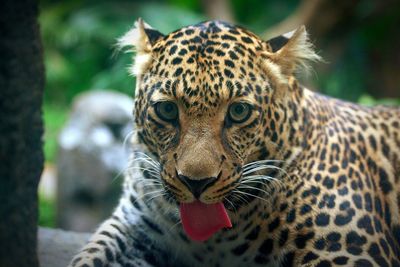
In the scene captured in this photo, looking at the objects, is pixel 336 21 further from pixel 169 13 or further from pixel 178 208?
pixel 178 208

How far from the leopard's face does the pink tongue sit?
0.11 metres

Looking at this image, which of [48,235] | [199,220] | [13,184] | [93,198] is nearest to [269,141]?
[199,220]

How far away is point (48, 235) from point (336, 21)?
32.4 feet

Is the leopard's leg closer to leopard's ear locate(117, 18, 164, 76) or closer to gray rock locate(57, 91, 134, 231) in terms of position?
leopard's ear locate(117, 18, 164, 76)

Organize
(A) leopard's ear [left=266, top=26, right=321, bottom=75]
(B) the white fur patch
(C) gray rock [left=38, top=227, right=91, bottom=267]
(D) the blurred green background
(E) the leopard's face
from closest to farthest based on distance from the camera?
1. (E) the leopard's face
2. (A) leopard's ear [left=266, top=26, right=321, bottom=75]
3. (B) the white fur patch
4. (C) gray rock [left=38, top=227, right=91, bottom=267]
5. (D) the blurred green background

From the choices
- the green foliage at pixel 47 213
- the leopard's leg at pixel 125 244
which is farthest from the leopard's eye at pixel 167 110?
the green foliage at pixel 47 213

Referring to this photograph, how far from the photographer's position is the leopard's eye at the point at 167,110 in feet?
19.9

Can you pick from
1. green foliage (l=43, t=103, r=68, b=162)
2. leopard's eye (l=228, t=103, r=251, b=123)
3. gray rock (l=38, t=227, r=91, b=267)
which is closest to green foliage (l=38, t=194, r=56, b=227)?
green foliage (l=43, t=103, r=68, b=162)

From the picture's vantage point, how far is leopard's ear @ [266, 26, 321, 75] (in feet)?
21.0

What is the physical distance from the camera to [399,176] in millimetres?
7168

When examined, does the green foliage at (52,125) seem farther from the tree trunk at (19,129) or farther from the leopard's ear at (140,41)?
the tree trunk at (19,129)

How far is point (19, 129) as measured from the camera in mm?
5355

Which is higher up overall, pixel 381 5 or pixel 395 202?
pixel 381 5

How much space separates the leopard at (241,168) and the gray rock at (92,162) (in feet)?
21.1
